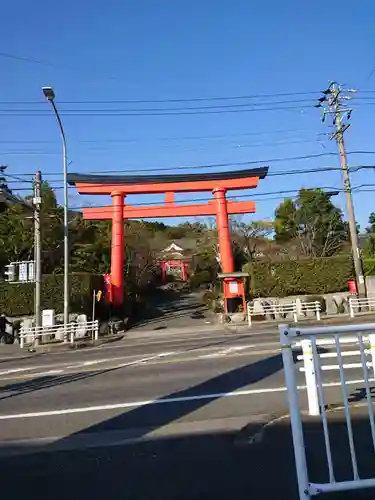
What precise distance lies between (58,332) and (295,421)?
17419 millimetres

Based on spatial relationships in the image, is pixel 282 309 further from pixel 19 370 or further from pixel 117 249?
pixel 19 370

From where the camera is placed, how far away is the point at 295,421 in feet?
9.24

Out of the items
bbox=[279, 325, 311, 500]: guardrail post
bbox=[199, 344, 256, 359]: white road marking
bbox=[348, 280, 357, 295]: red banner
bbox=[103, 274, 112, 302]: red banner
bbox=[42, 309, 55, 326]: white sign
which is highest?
bbox=[103, 274, 112, 302]: red banner

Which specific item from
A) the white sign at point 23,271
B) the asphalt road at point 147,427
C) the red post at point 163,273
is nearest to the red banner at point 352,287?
the asphalt road at point 147,427

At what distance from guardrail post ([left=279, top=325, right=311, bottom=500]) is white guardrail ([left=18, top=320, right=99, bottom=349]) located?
16.7m

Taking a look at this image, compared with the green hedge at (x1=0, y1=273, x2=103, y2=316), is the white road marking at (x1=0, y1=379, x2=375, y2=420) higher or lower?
lower

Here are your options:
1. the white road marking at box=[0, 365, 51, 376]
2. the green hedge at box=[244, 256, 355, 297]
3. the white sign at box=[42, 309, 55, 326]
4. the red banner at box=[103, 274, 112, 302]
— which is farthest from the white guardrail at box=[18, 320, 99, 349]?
the green hedge at box=[244, 256, 355, 297]

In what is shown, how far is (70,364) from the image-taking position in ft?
38.1

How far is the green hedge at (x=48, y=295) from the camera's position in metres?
23.7

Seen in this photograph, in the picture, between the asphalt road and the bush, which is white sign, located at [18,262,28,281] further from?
the bush

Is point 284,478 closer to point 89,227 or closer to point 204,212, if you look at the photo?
point 204,212

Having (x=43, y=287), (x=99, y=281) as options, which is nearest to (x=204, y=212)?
(x=99, y=281)

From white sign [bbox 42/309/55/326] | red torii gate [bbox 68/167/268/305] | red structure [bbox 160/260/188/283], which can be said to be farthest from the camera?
red structure [bbox 160/260/188/283]

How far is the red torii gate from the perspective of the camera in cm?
2534
